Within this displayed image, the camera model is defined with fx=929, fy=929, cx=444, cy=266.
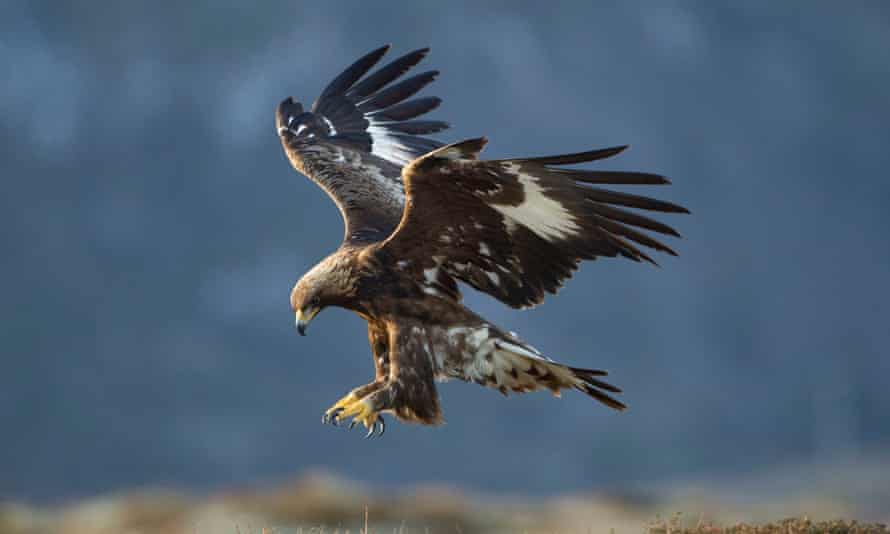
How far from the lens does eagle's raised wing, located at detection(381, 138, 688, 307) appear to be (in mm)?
7199

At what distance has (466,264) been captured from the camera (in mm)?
8172

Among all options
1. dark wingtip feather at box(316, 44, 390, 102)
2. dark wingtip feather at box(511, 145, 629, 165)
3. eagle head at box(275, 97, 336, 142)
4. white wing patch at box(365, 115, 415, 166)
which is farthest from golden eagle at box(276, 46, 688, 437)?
dark wingtip feather at box(316, 44, 390, 102)

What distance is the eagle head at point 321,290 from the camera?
319 inches

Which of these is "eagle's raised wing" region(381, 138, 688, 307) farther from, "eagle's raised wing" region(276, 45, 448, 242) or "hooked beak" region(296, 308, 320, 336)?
"eagle's raised wing" region(276, 45, 448, 242)

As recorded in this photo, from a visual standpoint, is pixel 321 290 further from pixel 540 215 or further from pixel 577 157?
pixel 577 157

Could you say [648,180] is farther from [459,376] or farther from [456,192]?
[459,376]

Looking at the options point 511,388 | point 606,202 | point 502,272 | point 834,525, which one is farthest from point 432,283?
point 834,525

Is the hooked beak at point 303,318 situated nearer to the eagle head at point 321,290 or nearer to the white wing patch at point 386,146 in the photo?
the eagle head at point 321,290

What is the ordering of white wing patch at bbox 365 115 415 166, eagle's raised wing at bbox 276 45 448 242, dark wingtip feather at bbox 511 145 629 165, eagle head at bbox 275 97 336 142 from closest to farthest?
dark wingtip feather at bbox 511 145 629 165 < eagle's raised wing at bbox 276 45 448 242 < white wing patch at bbox 365 115 415 166 < eagle head at bbox 275 97 336 142

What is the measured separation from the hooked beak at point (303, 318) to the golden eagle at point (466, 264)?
0.04 ft

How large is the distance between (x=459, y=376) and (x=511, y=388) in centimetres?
52

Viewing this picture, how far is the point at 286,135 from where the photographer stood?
11570mm

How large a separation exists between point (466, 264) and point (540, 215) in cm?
88

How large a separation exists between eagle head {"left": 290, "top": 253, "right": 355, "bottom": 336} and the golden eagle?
0.04ft
